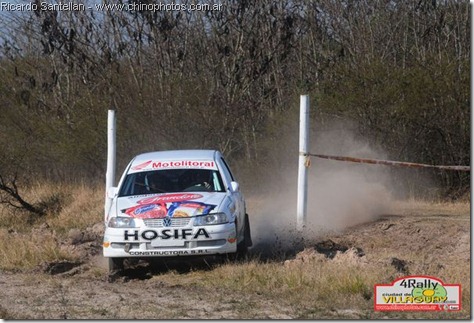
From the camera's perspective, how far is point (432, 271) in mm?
11852

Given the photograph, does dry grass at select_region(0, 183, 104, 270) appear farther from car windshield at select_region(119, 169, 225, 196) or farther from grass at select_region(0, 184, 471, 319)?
car windshield at select_region(119, 169, 225, 196)

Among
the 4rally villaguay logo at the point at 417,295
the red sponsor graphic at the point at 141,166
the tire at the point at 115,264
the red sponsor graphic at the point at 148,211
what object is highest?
the red sponsor graphic at the point at 141,166

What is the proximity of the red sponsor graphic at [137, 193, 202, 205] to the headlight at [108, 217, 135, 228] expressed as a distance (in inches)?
16.1

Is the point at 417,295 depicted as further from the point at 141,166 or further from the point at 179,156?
the point at 141,166

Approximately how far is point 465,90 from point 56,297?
14.8m

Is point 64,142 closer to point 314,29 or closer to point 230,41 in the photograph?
point 230,41

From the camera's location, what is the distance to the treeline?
2391cm

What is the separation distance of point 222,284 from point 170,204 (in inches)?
64.5

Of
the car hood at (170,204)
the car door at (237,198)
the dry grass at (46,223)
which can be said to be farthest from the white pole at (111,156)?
the car hood at (170,204)

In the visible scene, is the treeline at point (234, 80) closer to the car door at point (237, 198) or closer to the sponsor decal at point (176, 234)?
the car door at point (237, 198)

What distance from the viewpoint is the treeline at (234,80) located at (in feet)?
A: 78.4

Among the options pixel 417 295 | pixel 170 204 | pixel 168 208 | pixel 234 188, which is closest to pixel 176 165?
pixel 234 188

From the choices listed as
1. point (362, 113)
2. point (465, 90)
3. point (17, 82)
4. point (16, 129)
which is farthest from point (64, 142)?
point (465, 90)

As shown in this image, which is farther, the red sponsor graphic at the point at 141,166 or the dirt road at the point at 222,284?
the red sponsor graphic at the point at 141,166
